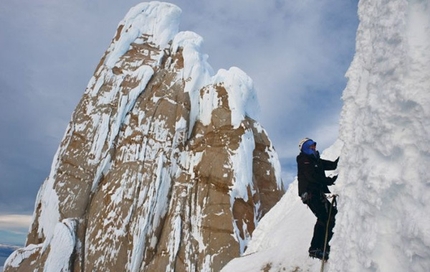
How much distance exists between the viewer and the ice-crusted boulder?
25.2 m

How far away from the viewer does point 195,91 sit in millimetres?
30938

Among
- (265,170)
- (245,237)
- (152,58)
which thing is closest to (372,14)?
(245,237)

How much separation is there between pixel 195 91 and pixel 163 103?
3179 mm

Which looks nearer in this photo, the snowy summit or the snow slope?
the snow slope

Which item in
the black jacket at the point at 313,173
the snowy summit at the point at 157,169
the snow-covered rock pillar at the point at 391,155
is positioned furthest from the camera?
the snowy summit at the point at 157,169

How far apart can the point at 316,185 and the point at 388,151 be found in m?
2.78

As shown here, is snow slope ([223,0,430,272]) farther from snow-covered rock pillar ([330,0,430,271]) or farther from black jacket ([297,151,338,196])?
black jacket ([297,151,338,196])

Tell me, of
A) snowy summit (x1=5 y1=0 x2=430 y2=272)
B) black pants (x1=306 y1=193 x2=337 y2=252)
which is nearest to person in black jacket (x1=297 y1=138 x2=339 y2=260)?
black pants (x1=306 y1=193 x2=337 y2=252)

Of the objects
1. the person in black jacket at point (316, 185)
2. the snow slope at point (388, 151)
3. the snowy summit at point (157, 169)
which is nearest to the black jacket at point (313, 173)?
the person in black jacket at point (316, 185)

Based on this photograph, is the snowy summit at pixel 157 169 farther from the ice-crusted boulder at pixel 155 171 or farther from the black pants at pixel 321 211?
the black pants at pixel 321 211

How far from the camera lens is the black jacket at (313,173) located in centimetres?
546

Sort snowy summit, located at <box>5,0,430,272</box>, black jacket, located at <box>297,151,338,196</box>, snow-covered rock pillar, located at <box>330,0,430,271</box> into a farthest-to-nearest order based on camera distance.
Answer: snowy summit, located at <box>5,0,430,272</box> → black jacket, located at <box>297,151,338,196</box> → snow-covered rock pillar, located at <box>330,0,430,271</box>

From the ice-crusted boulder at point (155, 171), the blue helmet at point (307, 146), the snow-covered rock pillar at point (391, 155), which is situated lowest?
the snow-covered rock pillar at point (391, 155)

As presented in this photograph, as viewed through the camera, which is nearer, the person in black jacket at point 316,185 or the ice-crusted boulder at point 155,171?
the person in black jacket at point 316,185
